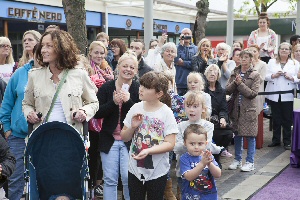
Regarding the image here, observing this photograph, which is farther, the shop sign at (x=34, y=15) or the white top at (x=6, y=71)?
the shop sign at (x=34, y=15)

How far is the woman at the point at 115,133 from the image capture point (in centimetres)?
548

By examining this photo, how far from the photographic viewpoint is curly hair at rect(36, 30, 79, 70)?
4750 millimetres

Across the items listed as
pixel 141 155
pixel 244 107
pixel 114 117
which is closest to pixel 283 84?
pixel 244 107

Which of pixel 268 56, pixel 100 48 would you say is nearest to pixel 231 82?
pixel 100 48

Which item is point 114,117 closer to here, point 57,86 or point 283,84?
point 57,86

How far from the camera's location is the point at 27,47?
6.09 meters

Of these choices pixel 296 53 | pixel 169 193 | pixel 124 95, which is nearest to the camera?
pixel 124 95

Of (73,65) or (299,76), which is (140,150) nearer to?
(73,65)

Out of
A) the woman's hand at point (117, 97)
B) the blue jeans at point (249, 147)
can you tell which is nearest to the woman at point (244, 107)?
A: the blue jeans at point (249, 147)

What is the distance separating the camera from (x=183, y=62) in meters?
9.66

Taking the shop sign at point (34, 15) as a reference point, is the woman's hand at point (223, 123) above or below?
below

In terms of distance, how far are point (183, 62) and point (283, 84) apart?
2069 millimetres

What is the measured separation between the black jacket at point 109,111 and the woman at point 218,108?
1.97 metres

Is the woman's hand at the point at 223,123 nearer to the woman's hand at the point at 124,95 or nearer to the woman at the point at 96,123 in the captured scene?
the woman at the point at 96,123
